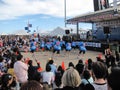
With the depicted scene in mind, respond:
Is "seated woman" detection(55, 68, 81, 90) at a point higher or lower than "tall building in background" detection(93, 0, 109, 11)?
lower

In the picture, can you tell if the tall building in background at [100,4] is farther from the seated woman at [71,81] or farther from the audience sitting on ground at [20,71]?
the seated woman at [71,81]

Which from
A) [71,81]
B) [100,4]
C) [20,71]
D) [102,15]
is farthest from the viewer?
[100,4]

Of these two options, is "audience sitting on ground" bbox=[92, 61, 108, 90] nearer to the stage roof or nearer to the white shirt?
the white shirt

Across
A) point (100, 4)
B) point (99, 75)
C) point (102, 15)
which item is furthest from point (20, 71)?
point (100, 4)

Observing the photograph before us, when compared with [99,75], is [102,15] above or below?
A: above

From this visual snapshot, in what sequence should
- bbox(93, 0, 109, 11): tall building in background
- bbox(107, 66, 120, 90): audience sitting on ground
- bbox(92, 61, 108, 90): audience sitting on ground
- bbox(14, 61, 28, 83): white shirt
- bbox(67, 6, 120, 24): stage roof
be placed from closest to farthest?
bbox(107, 66, 120, 90): audience sitting on ground
bbox(92, 61, 108, 90): audience sitting on ground
bbox(14, 61, 28, 83): white shirt
bbox(67, 6, 120, 24): stage roof
bbox(93, 0, 109, 11): tall building in background

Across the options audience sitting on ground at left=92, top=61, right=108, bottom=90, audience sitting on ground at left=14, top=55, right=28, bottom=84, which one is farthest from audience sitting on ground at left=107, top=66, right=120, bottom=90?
audience sitting on ground at left=14, top=55, right=28, bottom=84

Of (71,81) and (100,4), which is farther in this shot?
(100,4)

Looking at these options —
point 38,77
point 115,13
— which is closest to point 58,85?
point 38,77

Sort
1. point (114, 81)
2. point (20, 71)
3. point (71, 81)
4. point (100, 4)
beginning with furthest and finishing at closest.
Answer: point (100, 4) → point (20, 71) → point (71, 81) → point (114, 81)

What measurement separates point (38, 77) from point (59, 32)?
141 feet

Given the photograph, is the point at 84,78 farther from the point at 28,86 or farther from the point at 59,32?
the point at 59,32

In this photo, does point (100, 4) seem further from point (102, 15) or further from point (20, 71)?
point (20, 71)

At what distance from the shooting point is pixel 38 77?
22.1 ft
